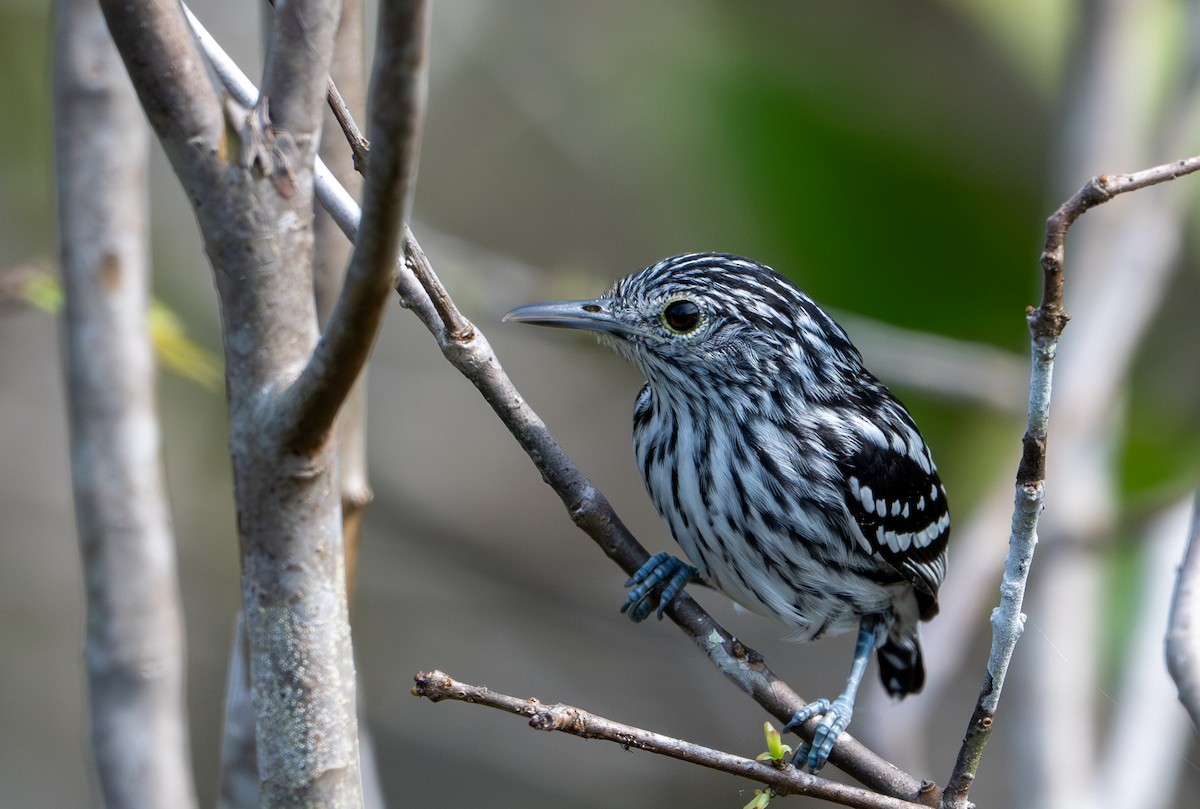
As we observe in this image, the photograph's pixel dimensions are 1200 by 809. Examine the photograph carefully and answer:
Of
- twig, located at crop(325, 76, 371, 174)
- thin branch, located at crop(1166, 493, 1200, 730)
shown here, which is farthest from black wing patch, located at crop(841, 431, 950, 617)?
twig, located at crop(325, 76, 371, 174)

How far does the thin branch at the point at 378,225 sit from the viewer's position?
152 cm

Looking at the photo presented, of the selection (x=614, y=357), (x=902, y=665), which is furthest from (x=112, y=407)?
(x=614, y=357)

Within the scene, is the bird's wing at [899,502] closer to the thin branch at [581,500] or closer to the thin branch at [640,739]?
the thin branch at [581,500]

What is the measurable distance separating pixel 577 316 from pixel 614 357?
12.0 ft

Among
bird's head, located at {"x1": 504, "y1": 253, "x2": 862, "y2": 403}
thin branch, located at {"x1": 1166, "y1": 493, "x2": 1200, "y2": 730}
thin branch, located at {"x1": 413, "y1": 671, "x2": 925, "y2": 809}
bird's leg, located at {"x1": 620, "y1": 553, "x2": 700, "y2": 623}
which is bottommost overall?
thin branch, located at {"x1": 413, "y1": 671, "x2": 925, "y2": 809}

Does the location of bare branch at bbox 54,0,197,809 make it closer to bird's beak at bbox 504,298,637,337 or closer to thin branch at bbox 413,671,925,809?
bird's beak at bbox 504,298,637,337

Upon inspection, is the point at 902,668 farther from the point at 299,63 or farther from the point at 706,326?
the point at 299,63

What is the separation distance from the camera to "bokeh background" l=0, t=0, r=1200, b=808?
20.2 feet

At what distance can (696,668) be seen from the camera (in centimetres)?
741

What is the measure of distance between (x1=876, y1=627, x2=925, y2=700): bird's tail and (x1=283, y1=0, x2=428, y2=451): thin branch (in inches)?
119

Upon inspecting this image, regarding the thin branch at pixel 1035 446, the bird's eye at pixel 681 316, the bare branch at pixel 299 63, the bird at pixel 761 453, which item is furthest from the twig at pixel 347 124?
the bird's eye at pixel 681 316

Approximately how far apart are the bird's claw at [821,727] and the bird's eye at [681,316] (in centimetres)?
112

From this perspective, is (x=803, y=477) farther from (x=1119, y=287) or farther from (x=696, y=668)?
(x=696, y=668)

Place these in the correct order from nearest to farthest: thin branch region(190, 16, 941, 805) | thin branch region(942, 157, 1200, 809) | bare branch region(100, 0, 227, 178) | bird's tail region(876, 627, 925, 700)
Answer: bare branch region(100, 0, 227, 178), thin branch region(942, 157, 1200, 809), thin branch region(190, 16, 941, 805), bird's tail region(876, 627, 925, 700)
